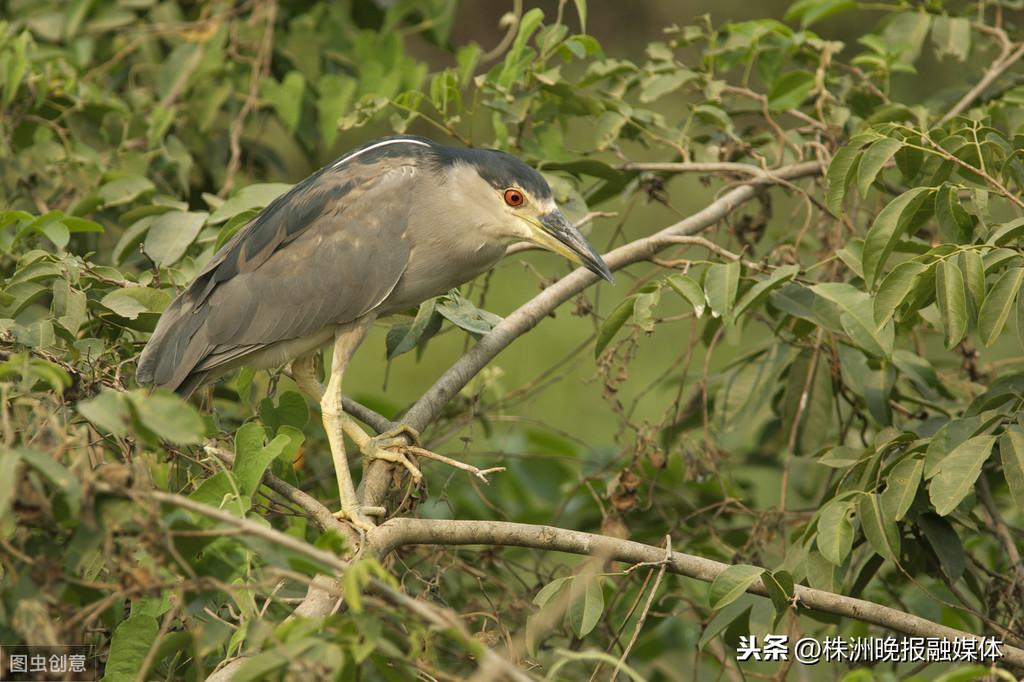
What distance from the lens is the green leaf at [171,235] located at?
2766 mm

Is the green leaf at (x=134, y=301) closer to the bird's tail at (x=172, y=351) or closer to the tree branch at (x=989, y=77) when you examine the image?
the bird's tail at (x=172, y=351)

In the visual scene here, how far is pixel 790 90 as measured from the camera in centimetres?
311

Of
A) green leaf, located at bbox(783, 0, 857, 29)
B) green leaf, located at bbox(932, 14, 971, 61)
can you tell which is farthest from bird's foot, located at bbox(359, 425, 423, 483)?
green leaf, located at bbox(932, 14, 971, 61)

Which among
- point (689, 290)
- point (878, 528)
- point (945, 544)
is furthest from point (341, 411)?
point (945, 544)

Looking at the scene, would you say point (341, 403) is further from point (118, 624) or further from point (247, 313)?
point (118, 624)

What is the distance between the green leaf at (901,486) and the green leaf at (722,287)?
46 centimetres

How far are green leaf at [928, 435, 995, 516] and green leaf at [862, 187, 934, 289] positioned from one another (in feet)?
1.16

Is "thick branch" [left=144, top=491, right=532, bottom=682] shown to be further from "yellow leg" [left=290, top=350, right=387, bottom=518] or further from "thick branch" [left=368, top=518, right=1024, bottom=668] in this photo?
"yellow leg" [left=290, top=350, right=387, bottom=518]

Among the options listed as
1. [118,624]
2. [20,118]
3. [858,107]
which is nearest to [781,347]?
[858,107]

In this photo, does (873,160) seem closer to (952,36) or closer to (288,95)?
(952,36)

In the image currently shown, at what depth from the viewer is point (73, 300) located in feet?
7.60

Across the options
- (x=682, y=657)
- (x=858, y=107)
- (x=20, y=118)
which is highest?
(x=858, y=107)

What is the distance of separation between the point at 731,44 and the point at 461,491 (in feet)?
5.12

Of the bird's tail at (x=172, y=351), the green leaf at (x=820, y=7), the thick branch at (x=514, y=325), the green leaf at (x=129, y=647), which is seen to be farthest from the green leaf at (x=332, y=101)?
the green leaf at (x=129, y=647)
